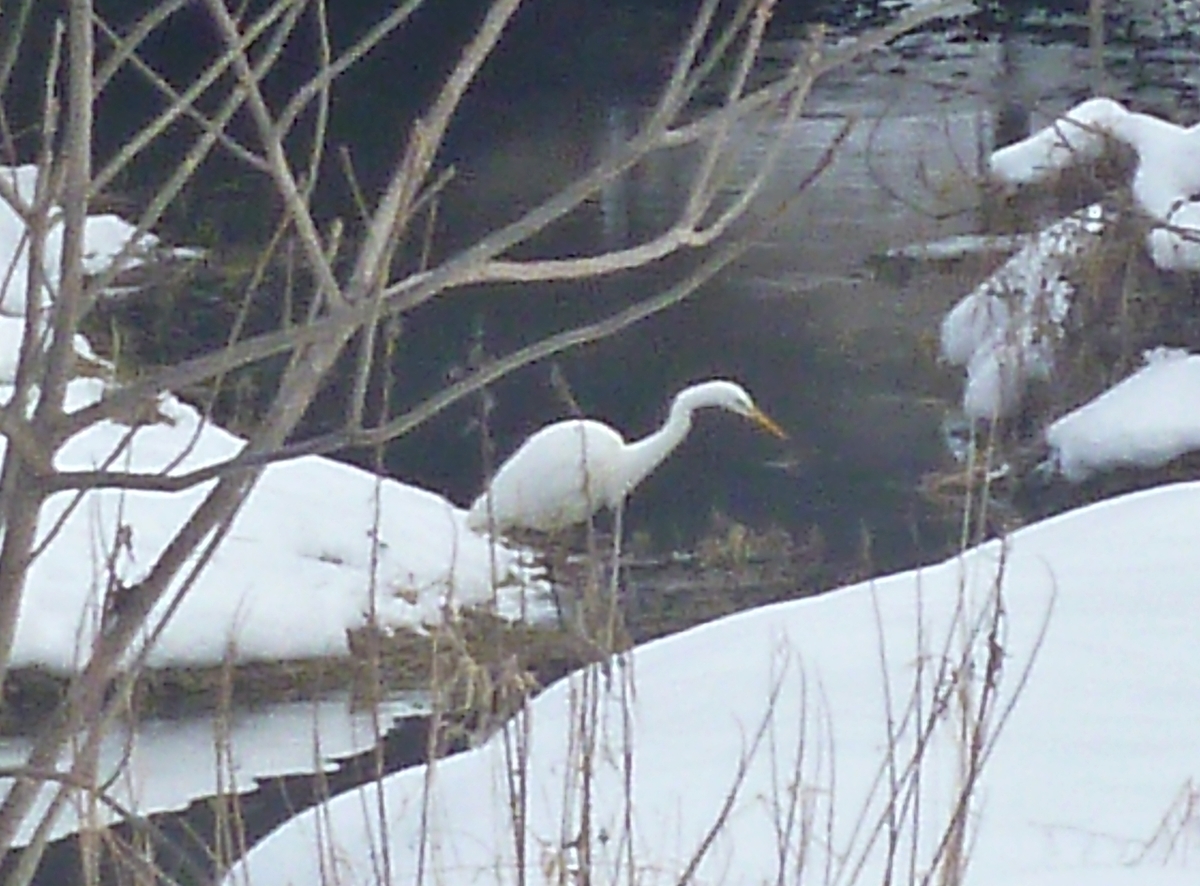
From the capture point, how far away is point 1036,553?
16.0ft

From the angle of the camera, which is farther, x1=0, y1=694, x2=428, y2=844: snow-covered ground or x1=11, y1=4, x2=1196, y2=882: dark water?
x1=11, y1=4, x2=1196, y2=882: dark water

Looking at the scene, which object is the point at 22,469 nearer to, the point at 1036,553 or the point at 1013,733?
the point at 1013,733

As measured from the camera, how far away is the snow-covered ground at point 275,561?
6.25 m

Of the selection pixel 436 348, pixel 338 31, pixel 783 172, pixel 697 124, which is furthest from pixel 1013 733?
pixel 338 31

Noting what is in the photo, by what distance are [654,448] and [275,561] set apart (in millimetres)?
1442

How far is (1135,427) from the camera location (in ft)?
27.1

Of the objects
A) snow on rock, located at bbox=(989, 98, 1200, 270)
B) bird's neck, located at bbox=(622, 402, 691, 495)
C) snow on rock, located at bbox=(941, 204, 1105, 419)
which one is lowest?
bird's neck, located at bbox=(622, 402, 691, 495)

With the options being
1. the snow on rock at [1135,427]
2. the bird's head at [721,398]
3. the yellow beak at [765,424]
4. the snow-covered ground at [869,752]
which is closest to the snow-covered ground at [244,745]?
the snow-covered ground at [869,752]

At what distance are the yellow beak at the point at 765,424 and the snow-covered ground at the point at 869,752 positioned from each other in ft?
10.8

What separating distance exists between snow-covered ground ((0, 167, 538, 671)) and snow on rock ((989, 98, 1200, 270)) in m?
2.88

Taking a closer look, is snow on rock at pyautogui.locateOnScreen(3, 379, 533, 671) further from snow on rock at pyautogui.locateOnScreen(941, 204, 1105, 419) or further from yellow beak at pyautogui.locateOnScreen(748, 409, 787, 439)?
snow on rock at pyautogui.locateOnScreen(941, 204, 1105, 419)

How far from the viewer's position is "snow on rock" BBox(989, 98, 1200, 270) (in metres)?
8.82

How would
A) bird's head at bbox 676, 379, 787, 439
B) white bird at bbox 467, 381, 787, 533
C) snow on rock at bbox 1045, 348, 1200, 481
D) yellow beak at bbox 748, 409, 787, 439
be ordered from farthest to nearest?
snow on rock at bbox 1045, 348, 1200, 481, yellow beak at bbox 748, 409, 787, 439, bird's head at bbox 676, 379, 787, 439, white bird at bbox 467, 381, 787, 533

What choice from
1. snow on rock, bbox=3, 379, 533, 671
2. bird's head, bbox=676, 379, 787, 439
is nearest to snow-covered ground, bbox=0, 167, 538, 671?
snow on rock, bbox=3, 379, 533, 671
